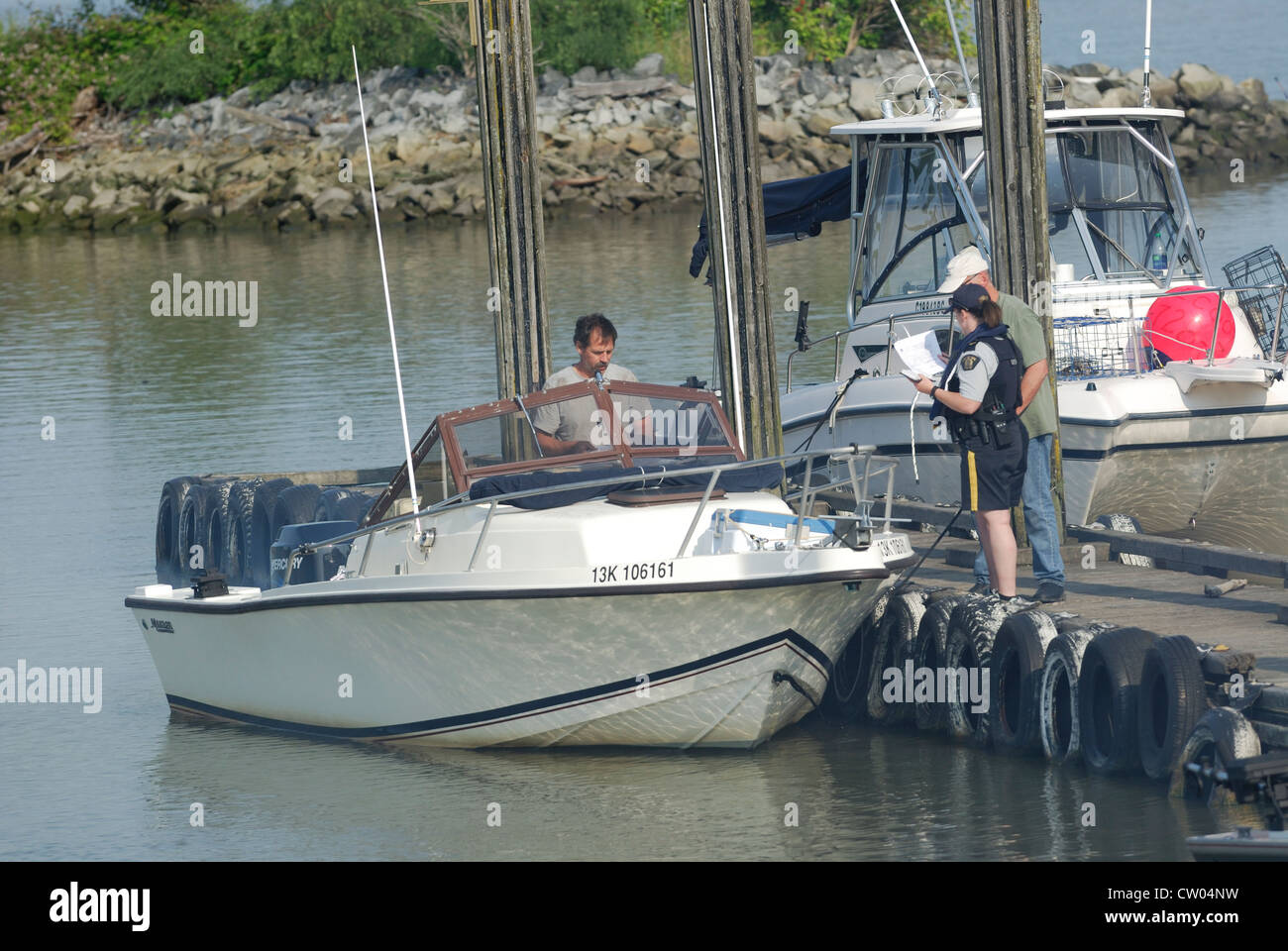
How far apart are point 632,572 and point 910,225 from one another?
22.5ft

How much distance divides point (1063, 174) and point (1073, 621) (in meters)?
6.01

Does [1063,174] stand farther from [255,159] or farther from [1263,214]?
[255,159]

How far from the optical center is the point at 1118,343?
14703 millimetres

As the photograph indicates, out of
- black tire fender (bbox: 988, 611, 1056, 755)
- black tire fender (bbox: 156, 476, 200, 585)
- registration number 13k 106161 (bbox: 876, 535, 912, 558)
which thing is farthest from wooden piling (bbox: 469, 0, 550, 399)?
black tire fender (bbox: 988, 611, 1056, 755)

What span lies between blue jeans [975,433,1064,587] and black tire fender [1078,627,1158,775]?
151cm

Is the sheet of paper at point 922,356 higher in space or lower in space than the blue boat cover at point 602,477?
higher

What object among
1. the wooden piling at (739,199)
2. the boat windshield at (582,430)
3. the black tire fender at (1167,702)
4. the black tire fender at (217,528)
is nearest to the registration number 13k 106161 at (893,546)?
the boat windshield at (582,430)

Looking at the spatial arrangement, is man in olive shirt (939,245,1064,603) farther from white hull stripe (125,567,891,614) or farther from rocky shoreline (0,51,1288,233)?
rocky shoreline (0,51,1288,233)

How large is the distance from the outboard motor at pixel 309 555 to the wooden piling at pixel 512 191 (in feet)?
9.66

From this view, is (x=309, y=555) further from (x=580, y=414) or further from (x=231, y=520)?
(x=231, y=520)

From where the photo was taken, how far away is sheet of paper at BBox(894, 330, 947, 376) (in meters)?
11.8

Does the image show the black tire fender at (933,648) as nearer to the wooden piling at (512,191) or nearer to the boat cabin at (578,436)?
the boat cabin at (578,436)

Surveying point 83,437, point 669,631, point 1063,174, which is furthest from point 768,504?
point 83,437

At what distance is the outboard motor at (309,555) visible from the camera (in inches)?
476
